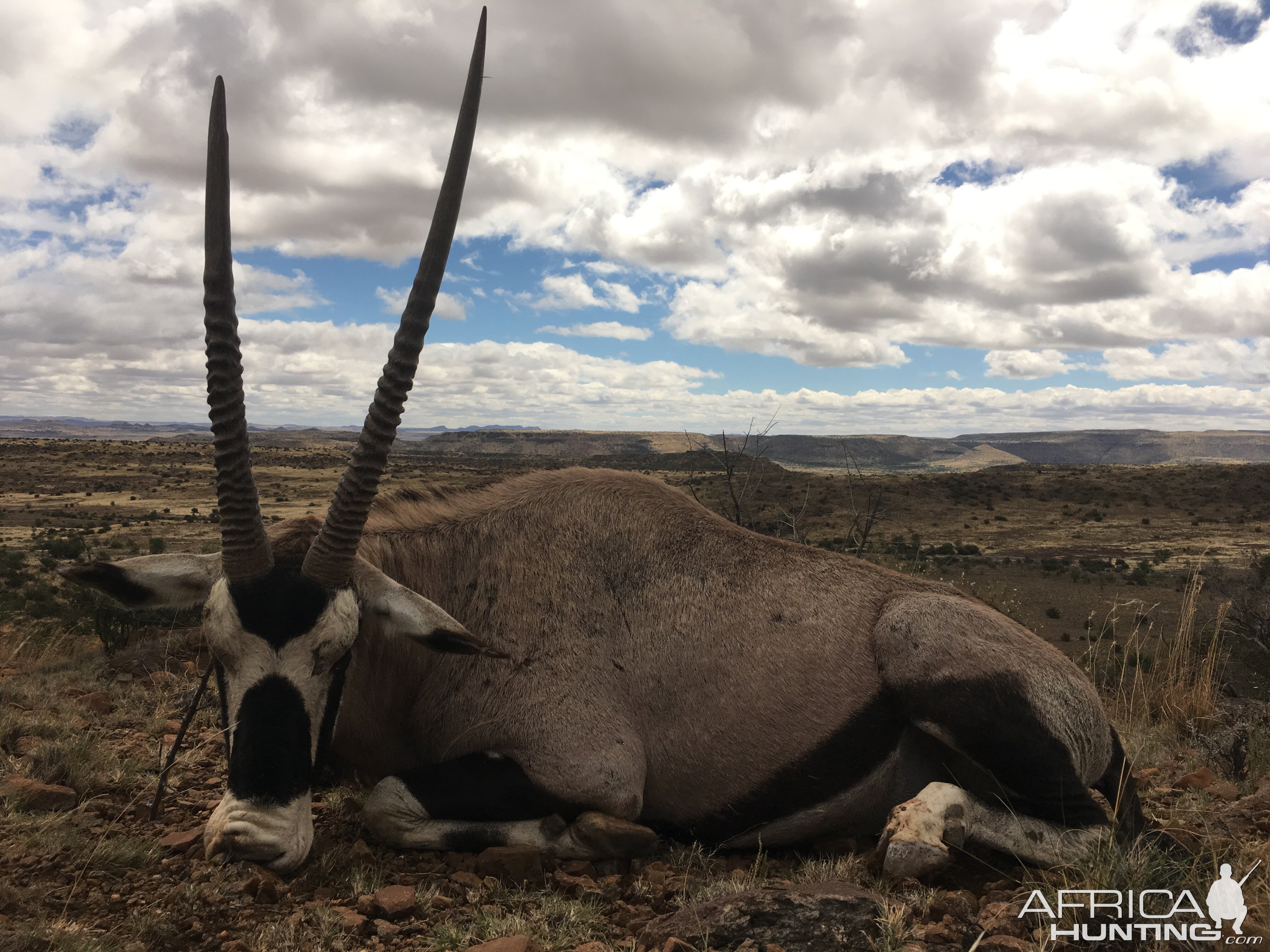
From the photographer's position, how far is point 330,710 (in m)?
4.32

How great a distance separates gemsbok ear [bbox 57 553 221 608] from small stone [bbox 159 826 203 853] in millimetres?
1305

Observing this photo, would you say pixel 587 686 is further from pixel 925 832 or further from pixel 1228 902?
pixel 1228 902

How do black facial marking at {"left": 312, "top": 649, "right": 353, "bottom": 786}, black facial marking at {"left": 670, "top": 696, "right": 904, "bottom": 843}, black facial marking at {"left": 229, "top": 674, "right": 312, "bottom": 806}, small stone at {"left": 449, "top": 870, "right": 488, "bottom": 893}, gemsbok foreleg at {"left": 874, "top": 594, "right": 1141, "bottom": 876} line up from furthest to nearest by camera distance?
black facial marking at {"left": 670, "top": 696, "right": 904, "bottom": 843} → gemsbok foreleg at {"left": 874, "top": 594, "right": 1141, "bottom": 876} → black facial marking at {"left": 312, "top": 649, "right": 353, "bottom": 786} → small stone at {"left": 449, "top": 870, "right": 488, "bottom": 893} → black facial marking at {"left": 229, "top": 674, "right": 312, "bottom": 806}

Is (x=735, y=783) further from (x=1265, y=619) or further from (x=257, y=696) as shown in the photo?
(x=1265, y=619)

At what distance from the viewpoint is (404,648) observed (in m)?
5.04

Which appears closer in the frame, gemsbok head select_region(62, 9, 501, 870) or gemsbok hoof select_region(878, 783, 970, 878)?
gemsbok head select_region(62, 9, 501, 870)

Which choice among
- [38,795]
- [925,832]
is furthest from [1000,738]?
[38,795]

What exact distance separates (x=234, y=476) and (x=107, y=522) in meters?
49.1

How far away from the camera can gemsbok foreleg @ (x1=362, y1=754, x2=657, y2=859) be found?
4469mm

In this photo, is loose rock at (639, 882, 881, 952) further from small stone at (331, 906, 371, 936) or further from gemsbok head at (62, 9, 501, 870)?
gemsbok head at (62, 9, 501, 870)

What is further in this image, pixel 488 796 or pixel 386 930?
pixel 488 796
